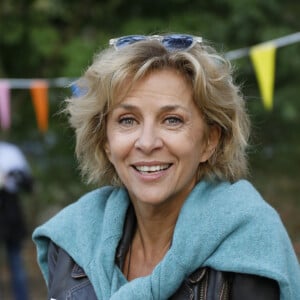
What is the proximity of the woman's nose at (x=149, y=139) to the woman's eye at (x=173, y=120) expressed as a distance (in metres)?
0.04

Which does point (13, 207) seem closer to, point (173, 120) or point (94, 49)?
point (94, 49)

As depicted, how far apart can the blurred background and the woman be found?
5.97 m

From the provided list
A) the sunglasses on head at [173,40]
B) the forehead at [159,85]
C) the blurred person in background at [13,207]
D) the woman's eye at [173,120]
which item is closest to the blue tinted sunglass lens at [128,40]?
the sunglasses on head at [173,40]

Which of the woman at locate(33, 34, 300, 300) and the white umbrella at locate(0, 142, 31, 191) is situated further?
the white umbrella at locate(0, 142, 31, 191)

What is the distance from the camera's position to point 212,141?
2.51 meters

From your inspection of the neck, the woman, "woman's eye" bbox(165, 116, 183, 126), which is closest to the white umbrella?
the woman

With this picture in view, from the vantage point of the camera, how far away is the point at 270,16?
9062 mm

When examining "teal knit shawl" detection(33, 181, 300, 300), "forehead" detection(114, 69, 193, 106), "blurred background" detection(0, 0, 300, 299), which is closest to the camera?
"teal knit shawl" detection(33, 181, 300, 300)

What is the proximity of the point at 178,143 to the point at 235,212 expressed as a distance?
24 cm

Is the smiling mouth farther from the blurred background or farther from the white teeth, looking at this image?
the blurred background

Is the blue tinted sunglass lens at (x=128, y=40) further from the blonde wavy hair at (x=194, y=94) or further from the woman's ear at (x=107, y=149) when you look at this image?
the woman's ear at (x=107, y=149)

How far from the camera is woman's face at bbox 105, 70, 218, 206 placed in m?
2.35

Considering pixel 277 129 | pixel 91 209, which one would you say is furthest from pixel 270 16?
pixel 91 209

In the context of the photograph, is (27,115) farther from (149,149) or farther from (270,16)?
(149,149)
